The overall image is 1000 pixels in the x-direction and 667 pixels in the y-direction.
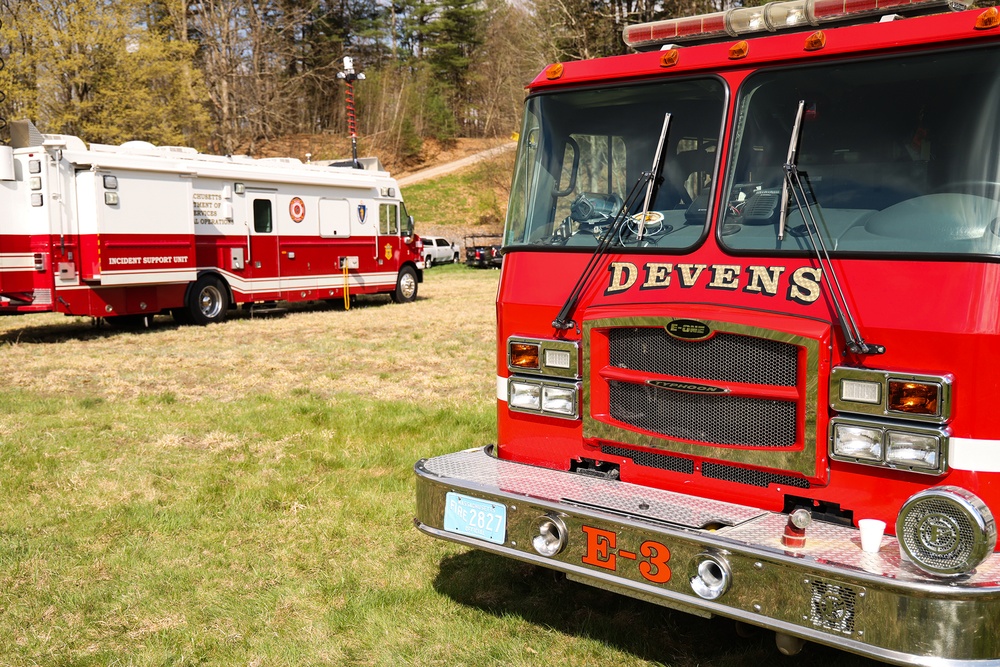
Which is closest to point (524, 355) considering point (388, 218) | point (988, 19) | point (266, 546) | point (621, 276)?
point (621, 276)

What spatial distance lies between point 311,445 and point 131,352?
21.7 ft

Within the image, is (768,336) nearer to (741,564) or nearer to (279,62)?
(741,564)

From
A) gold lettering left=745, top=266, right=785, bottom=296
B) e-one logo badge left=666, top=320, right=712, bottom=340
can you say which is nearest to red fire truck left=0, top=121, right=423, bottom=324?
e-one logo badge left=666, top=320, right=712, bottom=340

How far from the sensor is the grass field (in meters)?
4.14

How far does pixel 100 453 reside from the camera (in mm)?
7242

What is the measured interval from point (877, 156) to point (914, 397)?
1.05 meters

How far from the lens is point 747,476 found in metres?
3.87

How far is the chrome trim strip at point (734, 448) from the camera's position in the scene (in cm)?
355

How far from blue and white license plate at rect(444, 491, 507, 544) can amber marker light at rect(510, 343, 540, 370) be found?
77 centimetres

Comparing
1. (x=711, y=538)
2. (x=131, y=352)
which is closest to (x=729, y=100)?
(x=711, y=538)

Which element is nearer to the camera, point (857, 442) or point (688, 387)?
point (857, 442)

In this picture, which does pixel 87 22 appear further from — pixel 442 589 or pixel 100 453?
pixel 442 589

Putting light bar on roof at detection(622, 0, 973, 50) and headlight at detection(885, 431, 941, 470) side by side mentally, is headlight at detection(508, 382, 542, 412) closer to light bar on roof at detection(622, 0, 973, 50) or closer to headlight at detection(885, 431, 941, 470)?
headlight at detection(885, 431, 941, 470)

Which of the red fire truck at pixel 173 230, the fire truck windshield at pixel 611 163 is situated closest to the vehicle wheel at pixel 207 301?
the red fire truck at pixel 173 230
